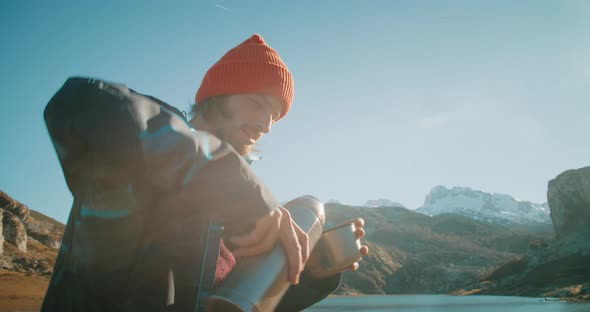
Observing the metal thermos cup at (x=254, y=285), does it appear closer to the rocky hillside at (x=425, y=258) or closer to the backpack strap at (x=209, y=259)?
the backpack strap at (x=209, y=259)

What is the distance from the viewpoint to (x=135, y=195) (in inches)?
47.1

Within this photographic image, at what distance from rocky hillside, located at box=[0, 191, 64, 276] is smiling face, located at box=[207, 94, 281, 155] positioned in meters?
86.1

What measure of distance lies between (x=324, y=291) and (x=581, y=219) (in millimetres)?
132985

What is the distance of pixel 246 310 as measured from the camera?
1418 millimetres

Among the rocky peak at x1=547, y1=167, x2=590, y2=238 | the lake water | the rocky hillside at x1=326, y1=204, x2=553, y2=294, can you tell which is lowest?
the rocky hillside at x1=326, y1=204, x2=553, y2=294

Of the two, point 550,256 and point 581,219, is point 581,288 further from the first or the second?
point 581,219

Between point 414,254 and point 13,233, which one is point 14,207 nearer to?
point 13,233

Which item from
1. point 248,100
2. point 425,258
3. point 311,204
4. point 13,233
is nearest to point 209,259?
point 311,204

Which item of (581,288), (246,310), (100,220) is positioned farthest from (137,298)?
(581,288)

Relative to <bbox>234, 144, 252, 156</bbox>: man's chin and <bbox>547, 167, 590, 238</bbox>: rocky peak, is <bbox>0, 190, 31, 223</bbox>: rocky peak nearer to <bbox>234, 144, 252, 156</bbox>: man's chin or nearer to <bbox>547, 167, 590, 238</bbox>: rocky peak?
<bbox>234, 144, 252, 156</bbox>: man's chin

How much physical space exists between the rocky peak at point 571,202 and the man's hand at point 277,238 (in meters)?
130

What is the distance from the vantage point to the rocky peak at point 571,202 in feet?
335

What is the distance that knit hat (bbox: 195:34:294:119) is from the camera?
2.49 meters

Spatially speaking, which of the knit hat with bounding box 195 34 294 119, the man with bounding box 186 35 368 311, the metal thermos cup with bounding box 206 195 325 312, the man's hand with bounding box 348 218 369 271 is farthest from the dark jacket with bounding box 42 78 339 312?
the knit hat with bounding box 195 34 294 119
